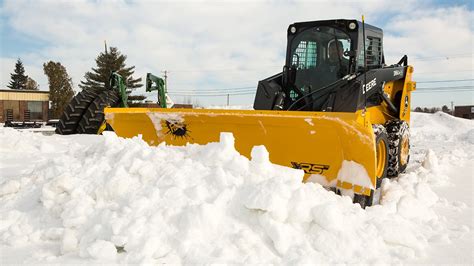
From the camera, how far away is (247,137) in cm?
449

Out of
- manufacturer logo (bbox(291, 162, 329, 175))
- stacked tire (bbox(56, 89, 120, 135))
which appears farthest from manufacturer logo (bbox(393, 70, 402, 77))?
stacked tire (bbox(56, 89, 120, 135))

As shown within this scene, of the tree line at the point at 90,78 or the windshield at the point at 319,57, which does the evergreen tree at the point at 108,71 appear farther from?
the windshield at the point at 319,57

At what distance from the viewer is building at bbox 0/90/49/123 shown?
3453 cm

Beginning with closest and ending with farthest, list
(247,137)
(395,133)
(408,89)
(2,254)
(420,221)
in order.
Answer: (2,254)
(420,221)
(247,137)
(395,133)
(408,89)

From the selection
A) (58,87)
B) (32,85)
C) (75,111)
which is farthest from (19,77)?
(75,111)

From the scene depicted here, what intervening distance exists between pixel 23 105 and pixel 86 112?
28.5 m

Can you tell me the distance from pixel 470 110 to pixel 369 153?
4028 cm

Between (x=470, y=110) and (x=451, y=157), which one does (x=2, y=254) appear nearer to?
(x=451, y=157)

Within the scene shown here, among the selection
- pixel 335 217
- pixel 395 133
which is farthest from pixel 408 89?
pixel 335 217

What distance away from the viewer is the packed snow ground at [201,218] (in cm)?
269

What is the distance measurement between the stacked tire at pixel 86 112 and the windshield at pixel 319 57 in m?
6.60

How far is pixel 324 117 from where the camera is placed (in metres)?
3.91

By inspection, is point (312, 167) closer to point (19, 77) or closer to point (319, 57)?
point (319, 57)

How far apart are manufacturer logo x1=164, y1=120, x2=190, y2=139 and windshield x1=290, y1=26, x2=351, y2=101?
1932mm
